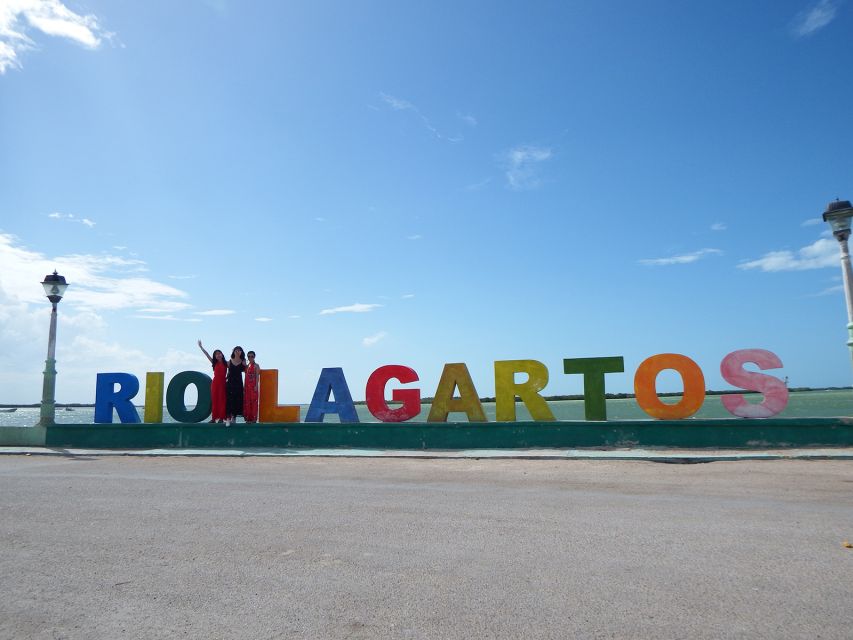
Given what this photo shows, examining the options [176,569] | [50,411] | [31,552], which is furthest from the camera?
[50,411]

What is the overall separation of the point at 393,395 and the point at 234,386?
197 inches

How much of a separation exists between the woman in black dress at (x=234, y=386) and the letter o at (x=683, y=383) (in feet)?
37.2

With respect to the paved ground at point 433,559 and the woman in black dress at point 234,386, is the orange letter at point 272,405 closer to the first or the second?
the woman in black dress at point 234,386

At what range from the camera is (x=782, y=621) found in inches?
148

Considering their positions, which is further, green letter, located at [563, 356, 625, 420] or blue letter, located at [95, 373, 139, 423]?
blue letter, located at [95, 373, 139, 423]

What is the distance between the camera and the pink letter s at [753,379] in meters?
14.0

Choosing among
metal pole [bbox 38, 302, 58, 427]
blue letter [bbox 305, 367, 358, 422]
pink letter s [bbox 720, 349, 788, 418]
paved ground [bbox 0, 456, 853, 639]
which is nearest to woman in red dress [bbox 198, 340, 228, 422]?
blue letter [bbox 305, 367, 358, 422]

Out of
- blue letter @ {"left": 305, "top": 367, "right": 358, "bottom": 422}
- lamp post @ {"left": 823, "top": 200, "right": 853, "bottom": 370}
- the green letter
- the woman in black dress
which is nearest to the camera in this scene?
lamp post @ {"left": 823, "top": 200, "right": 853, "bottom": 370}

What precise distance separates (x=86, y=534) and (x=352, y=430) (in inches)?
399

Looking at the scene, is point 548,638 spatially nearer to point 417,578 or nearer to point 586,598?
point 586,598

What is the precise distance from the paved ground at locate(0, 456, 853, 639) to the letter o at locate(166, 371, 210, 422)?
815 centimetres

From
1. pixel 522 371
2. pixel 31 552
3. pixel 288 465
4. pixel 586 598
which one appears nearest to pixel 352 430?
pixel 288 465

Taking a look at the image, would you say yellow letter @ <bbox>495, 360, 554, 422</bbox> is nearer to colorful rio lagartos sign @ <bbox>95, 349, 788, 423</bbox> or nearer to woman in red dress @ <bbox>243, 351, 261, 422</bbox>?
colorful rio lagartos sign @ <bbox>95, 349, 788, 423</bbox>

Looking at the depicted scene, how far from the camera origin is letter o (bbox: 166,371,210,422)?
18000 mm
